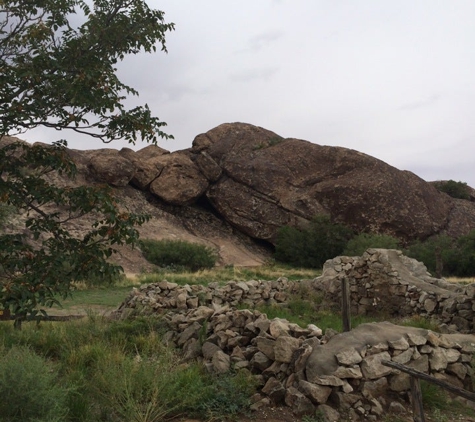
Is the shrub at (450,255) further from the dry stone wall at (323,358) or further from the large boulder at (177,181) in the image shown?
the dry stone wall at (323,358)

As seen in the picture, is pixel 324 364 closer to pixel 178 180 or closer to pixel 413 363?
pixel 413 363

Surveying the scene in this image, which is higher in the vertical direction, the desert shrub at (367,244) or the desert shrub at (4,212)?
the desert shrub at (4,212)

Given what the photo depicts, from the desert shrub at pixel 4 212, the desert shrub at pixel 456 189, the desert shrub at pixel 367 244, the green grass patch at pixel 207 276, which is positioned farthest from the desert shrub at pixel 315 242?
the desert shrub at pixel 4 212

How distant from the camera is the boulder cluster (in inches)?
438

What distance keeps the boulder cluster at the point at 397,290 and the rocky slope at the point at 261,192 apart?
18281 mm

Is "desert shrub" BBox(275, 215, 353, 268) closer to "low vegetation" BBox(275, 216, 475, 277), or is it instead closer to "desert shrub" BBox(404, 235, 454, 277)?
"low vegetation" BBox(275, 216, 475, 277)

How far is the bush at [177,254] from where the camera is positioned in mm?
27188

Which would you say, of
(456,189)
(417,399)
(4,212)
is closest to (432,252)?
(456,189)

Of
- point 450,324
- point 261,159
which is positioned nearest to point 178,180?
point 261,159

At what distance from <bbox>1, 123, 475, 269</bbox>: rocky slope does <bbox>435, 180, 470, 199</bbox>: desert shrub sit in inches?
157

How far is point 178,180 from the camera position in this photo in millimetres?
34844

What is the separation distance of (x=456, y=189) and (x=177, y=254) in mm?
27862

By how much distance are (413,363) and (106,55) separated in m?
5.84

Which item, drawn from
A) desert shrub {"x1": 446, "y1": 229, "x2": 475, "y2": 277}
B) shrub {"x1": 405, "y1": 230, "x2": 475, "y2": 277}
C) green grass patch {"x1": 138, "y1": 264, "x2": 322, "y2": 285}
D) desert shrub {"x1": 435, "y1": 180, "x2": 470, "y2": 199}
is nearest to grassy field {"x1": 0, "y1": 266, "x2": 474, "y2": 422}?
green grass patch {"x1": 138, "y1": 264, "x2": 322, "y2": 285}
